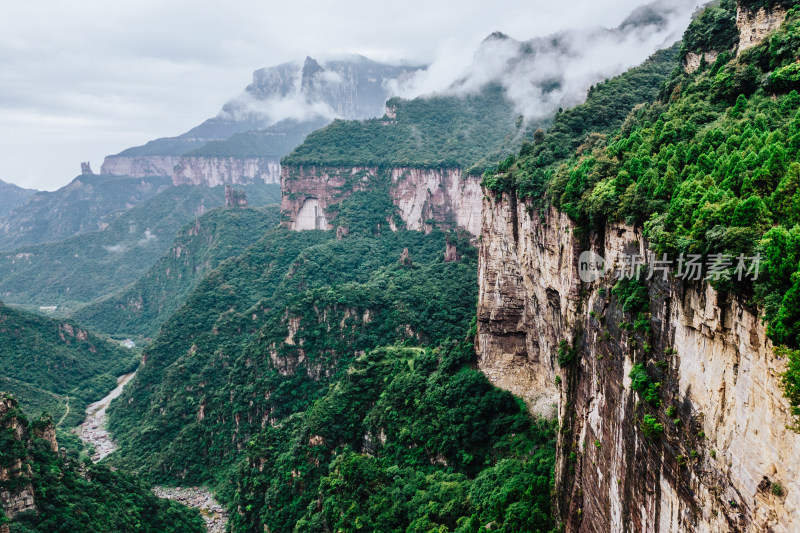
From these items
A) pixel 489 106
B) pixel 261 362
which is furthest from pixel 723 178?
pixel 489 106

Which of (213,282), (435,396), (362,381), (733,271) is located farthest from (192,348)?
(733,271)

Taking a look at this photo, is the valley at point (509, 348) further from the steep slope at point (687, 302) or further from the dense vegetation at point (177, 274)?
the dense vegetation at point (177, 274)

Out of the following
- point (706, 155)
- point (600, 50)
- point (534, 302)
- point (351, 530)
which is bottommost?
point (351, 530)

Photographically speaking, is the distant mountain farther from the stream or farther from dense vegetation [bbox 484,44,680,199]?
the stream

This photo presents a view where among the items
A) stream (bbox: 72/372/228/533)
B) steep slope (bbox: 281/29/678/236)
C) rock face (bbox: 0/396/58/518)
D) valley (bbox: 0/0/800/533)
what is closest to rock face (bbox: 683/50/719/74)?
valley (bbox: 0/0/800/533)

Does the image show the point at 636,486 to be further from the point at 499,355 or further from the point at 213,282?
the point at 213,282

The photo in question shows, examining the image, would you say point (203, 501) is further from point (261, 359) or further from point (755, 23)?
point (755, 23)
